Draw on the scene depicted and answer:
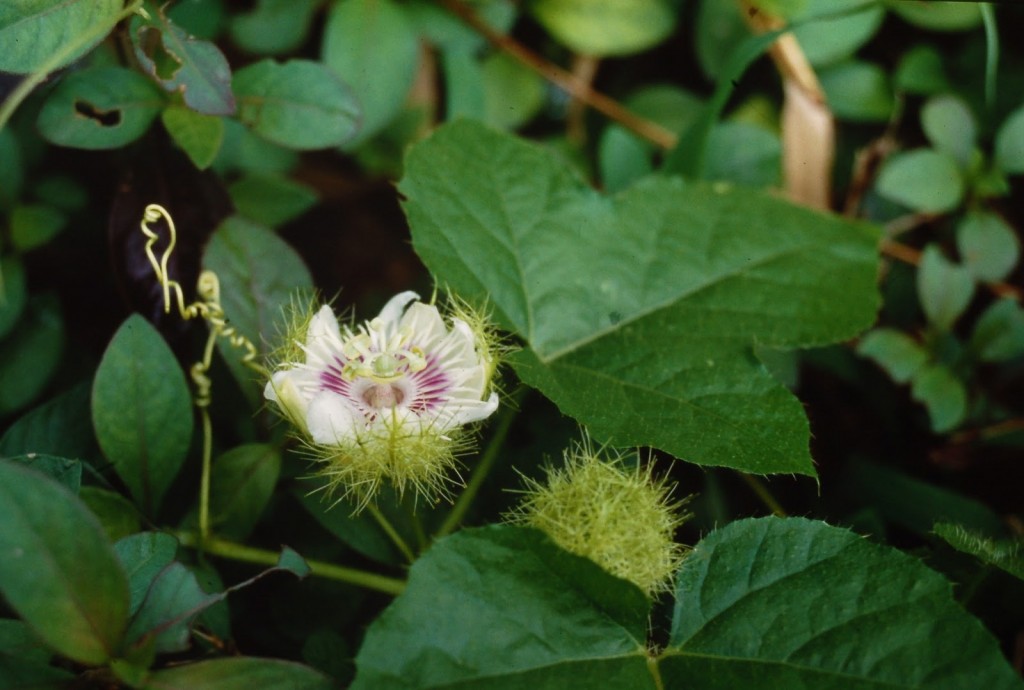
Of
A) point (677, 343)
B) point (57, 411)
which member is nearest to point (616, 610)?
point (677, 343)

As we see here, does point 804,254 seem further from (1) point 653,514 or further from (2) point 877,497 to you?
(1) point 653,514

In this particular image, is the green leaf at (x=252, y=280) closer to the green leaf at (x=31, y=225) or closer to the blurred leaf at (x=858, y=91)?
the green leaf at (x=31, y=225)

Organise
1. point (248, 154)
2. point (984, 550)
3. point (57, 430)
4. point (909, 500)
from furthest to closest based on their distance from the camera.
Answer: point (248, 154) → point (909, 500) → point (57, 430) → point (984, 550)

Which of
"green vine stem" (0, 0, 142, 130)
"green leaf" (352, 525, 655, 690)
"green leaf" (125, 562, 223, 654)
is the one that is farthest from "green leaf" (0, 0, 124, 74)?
"green leaf" (352, 525, 655, 690)

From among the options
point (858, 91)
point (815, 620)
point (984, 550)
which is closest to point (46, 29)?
point (815, 620)

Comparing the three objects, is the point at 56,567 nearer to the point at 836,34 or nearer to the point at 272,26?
the point at 272,26

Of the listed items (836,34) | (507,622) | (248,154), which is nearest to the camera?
(507,622)

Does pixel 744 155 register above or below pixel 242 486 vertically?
above

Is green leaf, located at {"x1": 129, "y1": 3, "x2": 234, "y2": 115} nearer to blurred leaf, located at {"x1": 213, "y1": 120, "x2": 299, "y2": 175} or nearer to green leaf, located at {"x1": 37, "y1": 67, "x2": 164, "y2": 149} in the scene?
green leaf, located at {"x1": 37, "y1": 67, "x2": 164, "y2": 149}
